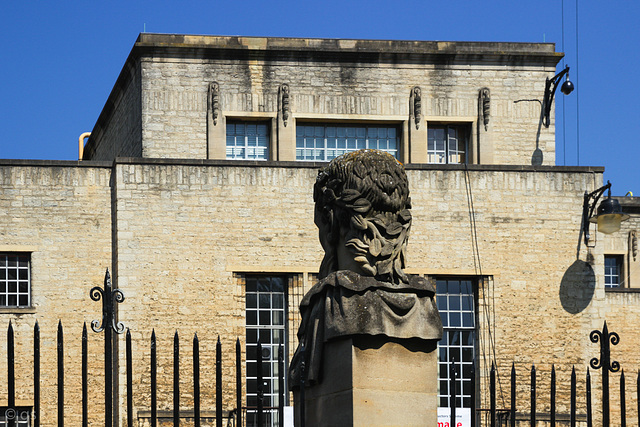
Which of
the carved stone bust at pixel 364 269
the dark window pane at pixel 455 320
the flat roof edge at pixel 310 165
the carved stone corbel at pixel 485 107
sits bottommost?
the dark window pane at pixel 455 320

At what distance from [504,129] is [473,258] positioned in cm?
382

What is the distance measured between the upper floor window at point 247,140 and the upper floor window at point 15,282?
15.7ft

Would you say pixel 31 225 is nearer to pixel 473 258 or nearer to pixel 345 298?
pixel 473 258

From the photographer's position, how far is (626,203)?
106 ft

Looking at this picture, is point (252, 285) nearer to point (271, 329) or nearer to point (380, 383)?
point (271, 329)

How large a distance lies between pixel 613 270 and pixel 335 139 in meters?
10.2

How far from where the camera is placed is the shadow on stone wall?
24344 mm

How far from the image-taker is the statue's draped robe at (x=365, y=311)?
7.28 meters

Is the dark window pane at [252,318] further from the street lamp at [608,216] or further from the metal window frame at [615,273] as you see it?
the metal window frame at [615,273]

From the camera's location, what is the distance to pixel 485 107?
87.7ft

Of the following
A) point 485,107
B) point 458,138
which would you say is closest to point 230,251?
point 458,138

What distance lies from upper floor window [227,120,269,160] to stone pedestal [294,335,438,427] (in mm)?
18786

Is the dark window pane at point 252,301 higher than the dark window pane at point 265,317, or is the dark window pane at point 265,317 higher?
the dark window pane at point 252,301

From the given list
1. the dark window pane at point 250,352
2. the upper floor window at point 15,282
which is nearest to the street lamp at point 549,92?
the dark window pane at point 250,352
